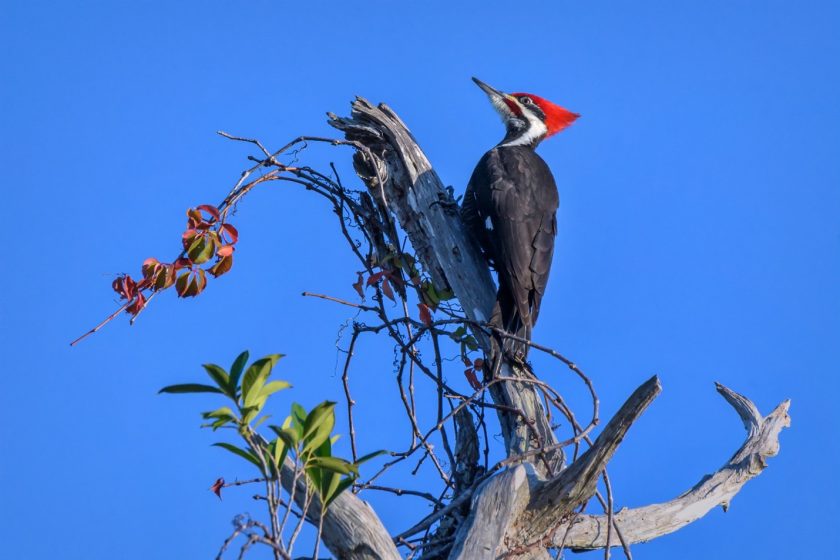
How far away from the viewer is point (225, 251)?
3656mm

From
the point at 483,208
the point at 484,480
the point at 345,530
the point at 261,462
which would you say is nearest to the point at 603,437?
the point at 484,480

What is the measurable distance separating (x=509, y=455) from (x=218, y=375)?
161 centimetres

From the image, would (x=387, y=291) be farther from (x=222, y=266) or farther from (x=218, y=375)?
(x=218, y=375)

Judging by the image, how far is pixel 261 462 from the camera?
1995 millimetres

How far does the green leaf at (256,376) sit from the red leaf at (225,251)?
1.73 meters

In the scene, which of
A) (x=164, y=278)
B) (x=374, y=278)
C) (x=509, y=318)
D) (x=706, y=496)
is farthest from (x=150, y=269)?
(x=706, y=496)

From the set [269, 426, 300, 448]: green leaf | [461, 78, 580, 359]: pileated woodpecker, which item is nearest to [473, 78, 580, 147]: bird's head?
[461, 78, 580, 359]: pileated woodpecker

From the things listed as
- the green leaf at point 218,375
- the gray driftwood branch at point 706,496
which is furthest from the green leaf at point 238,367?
the gray driftwood branch at point 706,496

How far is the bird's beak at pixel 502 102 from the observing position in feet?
18.1

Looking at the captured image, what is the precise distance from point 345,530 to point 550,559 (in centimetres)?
81

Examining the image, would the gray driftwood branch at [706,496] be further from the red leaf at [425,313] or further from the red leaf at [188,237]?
the red leaf at [188,237]

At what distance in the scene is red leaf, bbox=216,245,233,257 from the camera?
3.65 meters

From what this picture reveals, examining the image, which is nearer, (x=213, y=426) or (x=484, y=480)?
(x=213, y=426)

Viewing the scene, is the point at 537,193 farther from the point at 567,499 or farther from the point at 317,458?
the point at 317,458
